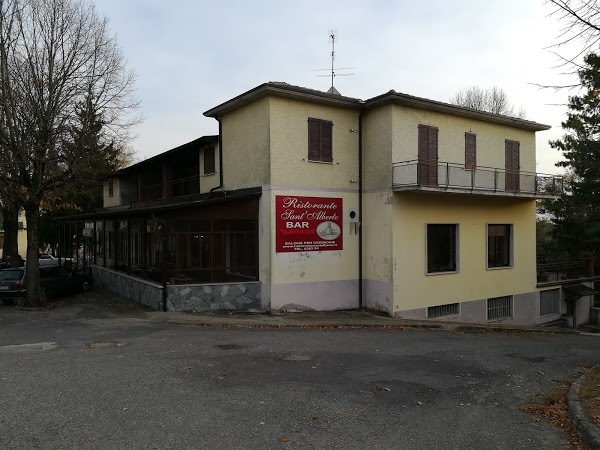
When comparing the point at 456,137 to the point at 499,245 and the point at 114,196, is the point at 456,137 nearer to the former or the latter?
the point at 499,245

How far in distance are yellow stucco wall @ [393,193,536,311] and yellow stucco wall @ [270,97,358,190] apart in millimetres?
2189

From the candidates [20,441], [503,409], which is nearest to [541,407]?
[503,409]

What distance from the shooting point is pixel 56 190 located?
55.3 feet

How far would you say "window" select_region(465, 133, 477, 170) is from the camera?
1767 cm

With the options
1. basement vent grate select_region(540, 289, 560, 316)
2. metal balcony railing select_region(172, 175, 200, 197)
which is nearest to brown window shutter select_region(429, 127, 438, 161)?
basement vent grate select_region(540, 289, 560, 316)

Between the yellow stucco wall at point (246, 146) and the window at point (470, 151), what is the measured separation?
7.84 m

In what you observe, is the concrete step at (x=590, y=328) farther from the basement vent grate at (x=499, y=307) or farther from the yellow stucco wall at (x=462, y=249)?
the basement vent grate at (x=499, y=307)

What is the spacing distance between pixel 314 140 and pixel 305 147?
438 mm

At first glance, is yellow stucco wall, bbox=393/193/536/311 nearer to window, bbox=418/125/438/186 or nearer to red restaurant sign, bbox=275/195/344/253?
window, bbox=418/125/438/186

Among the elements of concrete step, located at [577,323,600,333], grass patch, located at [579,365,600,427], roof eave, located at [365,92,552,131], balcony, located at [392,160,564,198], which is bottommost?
concrete step, located at [577,323,600,333]

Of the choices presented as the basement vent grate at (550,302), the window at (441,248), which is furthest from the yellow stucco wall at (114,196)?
the basement vent grate at (550,302)

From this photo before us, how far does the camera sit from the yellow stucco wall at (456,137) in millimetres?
15758

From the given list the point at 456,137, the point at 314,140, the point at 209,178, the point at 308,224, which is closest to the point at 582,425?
the point at 308,224

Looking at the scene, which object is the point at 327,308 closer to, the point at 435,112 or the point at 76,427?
the point at 435,112
